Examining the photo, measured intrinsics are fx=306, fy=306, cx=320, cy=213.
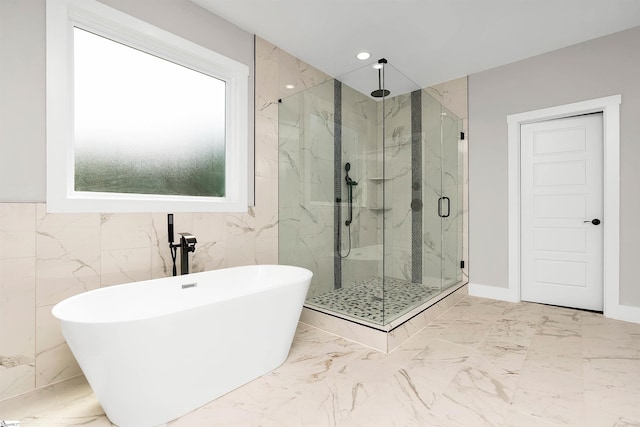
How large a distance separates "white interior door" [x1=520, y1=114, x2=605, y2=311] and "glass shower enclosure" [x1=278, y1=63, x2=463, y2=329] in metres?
1.01

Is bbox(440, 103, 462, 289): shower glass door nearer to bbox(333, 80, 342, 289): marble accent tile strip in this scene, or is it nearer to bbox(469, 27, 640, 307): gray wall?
bbox(469, 27, 640, 307): gray wall

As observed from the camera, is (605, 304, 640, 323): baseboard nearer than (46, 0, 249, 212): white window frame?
No

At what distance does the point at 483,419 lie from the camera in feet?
4.70

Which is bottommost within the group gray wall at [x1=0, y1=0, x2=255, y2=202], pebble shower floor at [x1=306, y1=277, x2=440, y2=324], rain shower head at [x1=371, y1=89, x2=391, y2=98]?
pebble shower floor at [x1=306, y1=277, x2=440, y2=324]

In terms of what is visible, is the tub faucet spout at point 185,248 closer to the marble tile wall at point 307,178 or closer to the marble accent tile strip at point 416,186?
the marble tile wall at point 307,178

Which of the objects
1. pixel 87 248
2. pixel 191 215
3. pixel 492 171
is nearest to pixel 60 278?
pixel 87 248

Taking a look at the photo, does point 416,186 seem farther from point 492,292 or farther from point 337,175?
point 492,292

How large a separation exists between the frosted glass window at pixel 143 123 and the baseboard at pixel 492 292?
9.65 feet

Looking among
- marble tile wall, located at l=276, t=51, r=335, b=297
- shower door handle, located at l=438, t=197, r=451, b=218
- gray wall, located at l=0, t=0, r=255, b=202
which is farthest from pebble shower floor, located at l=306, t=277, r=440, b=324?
gray wall, located at l=0, t=0, r=255, b=202

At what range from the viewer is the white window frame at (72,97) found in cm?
171

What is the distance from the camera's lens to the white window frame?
1.71 metres

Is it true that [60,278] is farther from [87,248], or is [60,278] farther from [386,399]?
[386,399]

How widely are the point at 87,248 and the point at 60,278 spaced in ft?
0.66

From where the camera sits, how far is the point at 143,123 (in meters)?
2.18
